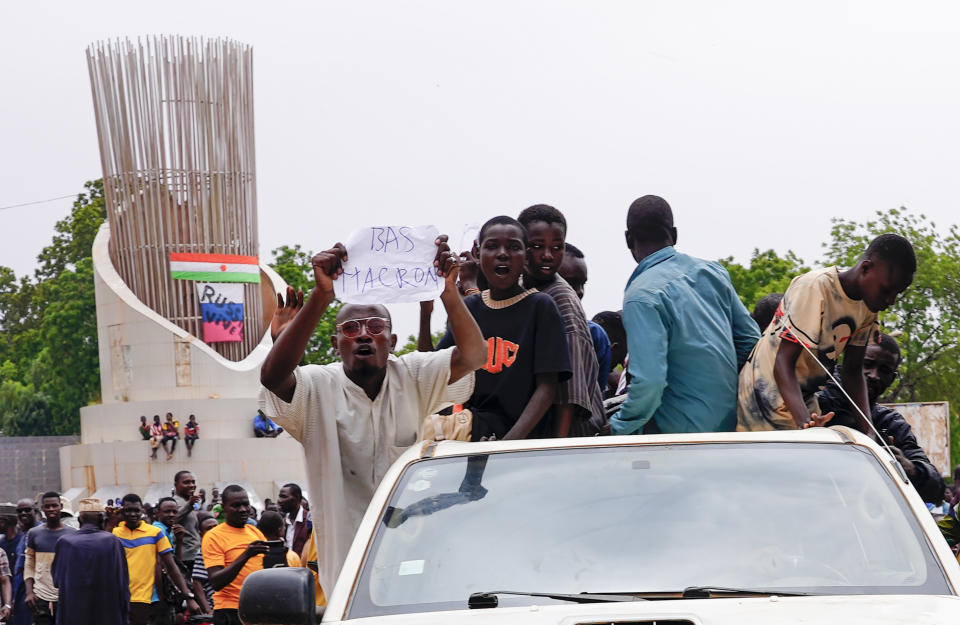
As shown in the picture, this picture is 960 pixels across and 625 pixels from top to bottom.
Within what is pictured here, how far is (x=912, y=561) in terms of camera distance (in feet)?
11.9

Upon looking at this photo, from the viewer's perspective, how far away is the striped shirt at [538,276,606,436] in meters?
6.40

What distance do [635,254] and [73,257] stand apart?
75549 mm

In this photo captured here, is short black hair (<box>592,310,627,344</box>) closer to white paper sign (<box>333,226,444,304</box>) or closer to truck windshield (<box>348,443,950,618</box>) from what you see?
white paper sign (<box>333,226,444,304</box>)

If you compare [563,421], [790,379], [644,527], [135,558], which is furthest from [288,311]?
[135,558]

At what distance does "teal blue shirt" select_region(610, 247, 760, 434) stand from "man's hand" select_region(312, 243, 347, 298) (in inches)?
52.9

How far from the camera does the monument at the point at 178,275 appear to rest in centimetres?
5194

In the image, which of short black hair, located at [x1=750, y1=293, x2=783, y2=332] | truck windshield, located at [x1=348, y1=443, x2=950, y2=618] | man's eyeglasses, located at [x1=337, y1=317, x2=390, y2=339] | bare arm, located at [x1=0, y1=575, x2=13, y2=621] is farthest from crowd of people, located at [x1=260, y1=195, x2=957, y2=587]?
bare arm, located at [x1=0, y1=575, x2=13, y2=621]

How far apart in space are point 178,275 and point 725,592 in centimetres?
5178

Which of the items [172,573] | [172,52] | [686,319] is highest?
[172,52]

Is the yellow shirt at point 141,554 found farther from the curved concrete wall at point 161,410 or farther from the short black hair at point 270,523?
the curved concrete wall at point 161,410

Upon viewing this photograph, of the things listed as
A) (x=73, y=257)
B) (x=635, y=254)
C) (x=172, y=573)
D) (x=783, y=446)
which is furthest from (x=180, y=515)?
(x=73, y=257)

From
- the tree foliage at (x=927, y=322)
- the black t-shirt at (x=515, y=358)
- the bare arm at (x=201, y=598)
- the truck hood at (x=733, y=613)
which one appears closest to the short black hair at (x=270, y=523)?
the bare arm at (x=201, y=598)

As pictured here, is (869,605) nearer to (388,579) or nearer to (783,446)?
(783,446)

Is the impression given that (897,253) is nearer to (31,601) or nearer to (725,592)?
(725,592)
